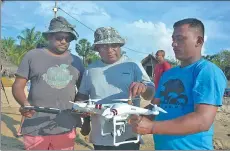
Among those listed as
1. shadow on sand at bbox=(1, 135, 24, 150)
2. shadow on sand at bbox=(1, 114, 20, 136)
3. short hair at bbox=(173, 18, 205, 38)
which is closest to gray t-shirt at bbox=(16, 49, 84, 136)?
short hair at bbox=(173, 18, 205, 38)

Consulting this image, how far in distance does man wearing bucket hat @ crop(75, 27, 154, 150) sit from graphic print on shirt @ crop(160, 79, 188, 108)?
0.57m

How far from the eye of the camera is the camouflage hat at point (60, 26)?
9.26 ft

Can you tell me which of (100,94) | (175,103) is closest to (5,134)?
(100,94)

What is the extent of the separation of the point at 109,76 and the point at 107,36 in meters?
0.33

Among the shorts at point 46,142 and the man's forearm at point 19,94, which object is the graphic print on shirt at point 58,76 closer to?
the man's forearm at point 19,94

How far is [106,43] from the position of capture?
2584 millimetres

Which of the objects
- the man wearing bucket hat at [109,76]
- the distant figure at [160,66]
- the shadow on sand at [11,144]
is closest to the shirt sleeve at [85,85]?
the man wearing bucket hat at [109,76]

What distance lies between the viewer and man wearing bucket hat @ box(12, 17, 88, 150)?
282cm

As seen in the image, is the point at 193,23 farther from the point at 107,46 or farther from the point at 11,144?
the point at 11,144

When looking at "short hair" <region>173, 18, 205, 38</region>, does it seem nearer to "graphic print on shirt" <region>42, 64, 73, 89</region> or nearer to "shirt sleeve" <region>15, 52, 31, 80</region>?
"graphic print on shirt" <region>42, 64, 73, 89</region>

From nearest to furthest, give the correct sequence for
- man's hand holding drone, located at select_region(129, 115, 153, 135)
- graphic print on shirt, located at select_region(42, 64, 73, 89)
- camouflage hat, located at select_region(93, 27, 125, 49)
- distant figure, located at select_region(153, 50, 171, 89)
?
1. man's hand holding drone, located at select_region(129, 115, 153, 135)
2. camouflage hat, located at select_region(93, 27, 125, 49)
3. graphic print on shirt, located at select_region(42, 64, 73, 89)
4. distant figure, located at select_region(153, 50, 171, 89)

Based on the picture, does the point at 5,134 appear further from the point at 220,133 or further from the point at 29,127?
the point at 220,133

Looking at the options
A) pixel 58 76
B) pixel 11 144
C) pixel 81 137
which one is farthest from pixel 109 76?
pixel 81 137

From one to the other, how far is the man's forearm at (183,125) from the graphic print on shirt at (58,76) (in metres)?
1.44
